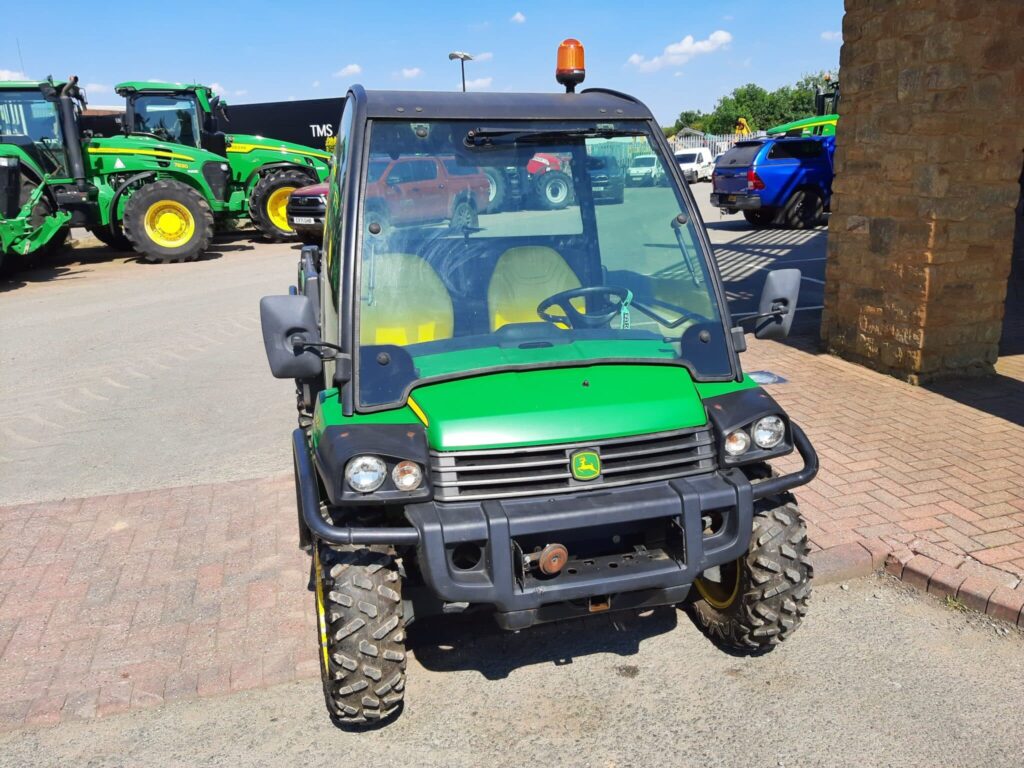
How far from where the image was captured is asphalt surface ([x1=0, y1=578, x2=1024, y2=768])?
9.94 ft

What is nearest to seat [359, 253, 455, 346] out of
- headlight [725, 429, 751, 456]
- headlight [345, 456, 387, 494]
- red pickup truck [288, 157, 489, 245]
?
red pickup truck [288, 157, 489, 245]

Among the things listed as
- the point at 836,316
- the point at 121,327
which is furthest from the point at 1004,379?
the point at 121,327

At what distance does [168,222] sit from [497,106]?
13.5 m

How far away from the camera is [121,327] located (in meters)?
10.3

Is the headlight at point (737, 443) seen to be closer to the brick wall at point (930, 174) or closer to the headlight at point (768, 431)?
the headlight at point (768, 431)

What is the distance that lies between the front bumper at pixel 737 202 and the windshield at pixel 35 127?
12.1 m

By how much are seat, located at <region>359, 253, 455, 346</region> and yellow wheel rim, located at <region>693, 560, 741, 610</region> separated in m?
1.49

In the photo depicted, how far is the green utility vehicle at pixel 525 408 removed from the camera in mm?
2859

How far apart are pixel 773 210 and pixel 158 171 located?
38.5 ft

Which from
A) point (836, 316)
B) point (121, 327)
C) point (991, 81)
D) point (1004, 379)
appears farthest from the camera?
point (121, 327)

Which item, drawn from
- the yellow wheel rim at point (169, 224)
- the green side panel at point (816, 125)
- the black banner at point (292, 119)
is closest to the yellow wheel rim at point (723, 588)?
the yellow wheel rim at point (169, 224)

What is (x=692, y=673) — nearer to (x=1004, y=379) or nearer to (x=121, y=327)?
(x=1004, y=379)

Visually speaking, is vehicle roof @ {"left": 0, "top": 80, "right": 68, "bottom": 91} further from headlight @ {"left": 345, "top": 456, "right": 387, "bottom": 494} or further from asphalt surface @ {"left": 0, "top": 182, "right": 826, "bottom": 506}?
headlight @ {"left": 345, "top": 456, "right": 387, "bottom": 494}

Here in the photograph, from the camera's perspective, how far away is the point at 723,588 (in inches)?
142
